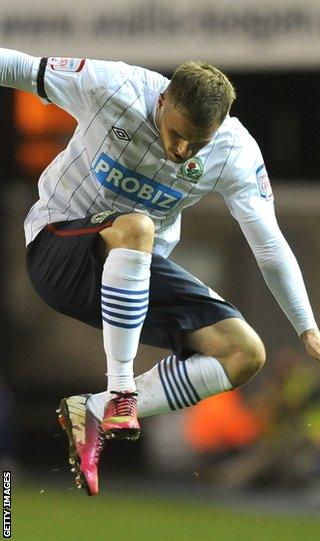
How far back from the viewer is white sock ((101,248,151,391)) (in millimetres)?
3758

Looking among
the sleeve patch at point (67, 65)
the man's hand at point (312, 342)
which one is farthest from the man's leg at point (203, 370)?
the sleeve patch at point (67, 65)

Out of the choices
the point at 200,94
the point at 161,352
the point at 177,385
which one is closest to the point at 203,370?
the point at 177,385

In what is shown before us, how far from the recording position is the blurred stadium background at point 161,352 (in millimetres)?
6680

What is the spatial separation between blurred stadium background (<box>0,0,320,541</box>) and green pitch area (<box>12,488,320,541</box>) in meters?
0.01

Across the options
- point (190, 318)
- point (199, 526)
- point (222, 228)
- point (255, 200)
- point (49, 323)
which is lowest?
point (199, 526)

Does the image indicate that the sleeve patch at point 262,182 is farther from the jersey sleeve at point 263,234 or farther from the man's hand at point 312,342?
the man's hand at point 312,342

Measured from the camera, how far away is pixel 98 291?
4.09 meters

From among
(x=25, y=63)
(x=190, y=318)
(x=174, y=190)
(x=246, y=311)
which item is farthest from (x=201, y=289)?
(x=246, y=311)

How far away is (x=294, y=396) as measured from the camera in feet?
25.2

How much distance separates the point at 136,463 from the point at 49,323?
1112 millimetres

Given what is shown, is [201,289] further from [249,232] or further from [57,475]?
[57,475]

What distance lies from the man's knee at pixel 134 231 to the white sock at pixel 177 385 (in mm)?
610

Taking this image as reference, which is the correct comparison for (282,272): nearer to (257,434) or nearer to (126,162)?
(126,162)

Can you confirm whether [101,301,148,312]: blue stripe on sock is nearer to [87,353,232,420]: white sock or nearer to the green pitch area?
[87,353,232,420]: white sock
